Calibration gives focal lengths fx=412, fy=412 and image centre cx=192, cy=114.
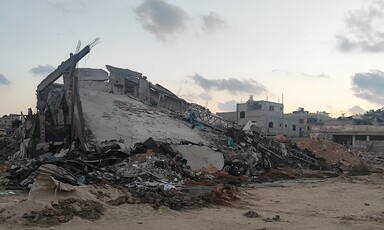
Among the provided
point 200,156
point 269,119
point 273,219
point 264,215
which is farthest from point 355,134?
point 273,219

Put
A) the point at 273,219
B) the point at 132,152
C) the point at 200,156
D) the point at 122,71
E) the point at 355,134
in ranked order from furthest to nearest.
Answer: the point at 355,134 → the point at 122,71 → the point at 200,156 → the point at 132,152 → the point at 273,219

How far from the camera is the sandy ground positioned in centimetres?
934

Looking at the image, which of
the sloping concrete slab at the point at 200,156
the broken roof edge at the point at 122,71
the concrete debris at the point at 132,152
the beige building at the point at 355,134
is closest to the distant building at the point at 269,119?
the beige building at the point at 355,134

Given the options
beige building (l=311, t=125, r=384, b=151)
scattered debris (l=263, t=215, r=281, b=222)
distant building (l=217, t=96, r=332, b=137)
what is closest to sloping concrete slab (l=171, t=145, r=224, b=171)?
scattered debris (l=263, t=215, r=281, b=222)

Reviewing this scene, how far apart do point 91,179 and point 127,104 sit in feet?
53.1

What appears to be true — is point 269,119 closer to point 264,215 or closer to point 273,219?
Answer: point 264,215

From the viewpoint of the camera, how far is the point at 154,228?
8891mm

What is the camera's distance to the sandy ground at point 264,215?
934cm

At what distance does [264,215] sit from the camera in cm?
1089

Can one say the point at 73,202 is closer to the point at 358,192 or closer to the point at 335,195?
the point at 335,195

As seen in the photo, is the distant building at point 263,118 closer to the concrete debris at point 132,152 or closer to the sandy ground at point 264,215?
the concrete debris at point 132,152

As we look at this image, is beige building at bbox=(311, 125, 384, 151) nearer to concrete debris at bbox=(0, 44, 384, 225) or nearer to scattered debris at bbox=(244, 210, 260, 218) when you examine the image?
concrete debris at bbox=(0, 44, 384, 225)

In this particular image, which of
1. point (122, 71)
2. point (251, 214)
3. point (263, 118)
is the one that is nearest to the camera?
point (251, 214)

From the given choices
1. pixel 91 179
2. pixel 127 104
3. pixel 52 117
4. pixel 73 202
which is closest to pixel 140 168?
pixel 91 179
